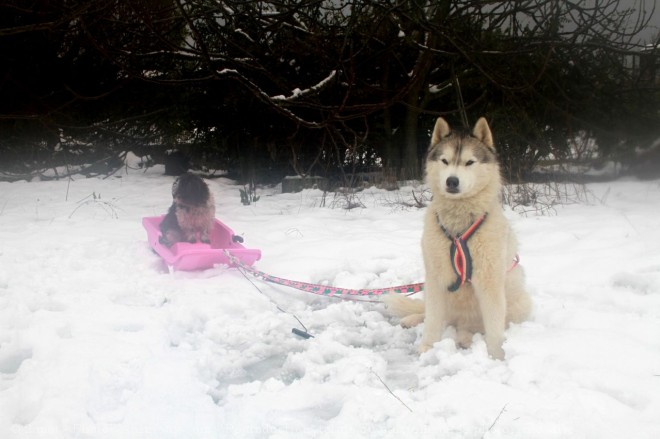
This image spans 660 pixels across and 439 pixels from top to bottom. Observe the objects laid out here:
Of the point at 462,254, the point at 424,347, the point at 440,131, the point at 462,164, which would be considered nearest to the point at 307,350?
the point at 424,347

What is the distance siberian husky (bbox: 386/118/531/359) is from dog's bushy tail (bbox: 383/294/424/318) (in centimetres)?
35

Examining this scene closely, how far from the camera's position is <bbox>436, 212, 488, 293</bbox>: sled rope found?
10.1ft

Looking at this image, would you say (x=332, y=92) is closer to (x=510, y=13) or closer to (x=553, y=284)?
(x=510, y=13)

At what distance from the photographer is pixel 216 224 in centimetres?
596

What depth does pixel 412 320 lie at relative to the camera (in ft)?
12.1

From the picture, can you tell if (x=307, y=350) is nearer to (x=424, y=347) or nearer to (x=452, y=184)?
(x=424, y=347)

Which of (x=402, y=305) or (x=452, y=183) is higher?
(x=452, y=183)

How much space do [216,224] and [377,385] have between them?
3.71 metres

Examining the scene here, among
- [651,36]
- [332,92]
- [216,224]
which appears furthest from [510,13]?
[216,224]

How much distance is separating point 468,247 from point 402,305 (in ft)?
3.04

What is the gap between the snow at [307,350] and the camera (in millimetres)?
2346

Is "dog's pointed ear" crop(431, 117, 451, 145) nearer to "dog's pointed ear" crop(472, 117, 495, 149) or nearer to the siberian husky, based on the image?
the siberian husky

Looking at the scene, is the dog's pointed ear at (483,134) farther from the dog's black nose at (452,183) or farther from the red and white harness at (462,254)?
the red and white harness at (462,254)

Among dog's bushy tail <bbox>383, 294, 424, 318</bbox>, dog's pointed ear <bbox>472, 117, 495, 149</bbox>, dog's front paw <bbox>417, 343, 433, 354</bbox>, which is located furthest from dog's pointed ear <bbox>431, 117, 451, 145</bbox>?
dog's front paw <bbox>417, 343, 433, 354</bbox>
